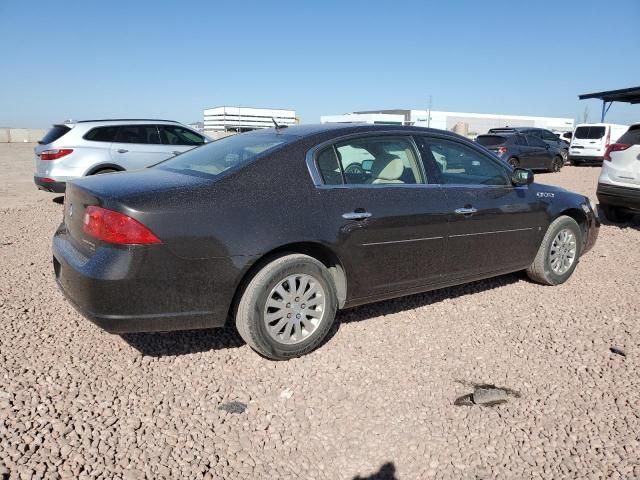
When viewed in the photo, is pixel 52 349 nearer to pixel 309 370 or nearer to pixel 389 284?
pixel 309 370

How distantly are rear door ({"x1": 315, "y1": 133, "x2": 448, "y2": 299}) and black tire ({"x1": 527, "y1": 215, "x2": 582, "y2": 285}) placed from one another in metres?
1.44

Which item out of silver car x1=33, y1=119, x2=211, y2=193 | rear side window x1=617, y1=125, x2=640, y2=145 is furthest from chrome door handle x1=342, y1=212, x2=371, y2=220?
silver car x1=33, y1=119, x2=211, y2=193

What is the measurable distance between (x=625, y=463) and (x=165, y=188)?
2.86 meters

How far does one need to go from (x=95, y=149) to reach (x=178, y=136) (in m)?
1.63

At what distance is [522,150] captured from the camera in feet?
54.7

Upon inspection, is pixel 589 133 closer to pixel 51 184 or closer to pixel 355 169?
pixel 51 184

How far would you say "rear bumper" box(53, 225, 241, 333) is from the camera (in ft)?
9.11

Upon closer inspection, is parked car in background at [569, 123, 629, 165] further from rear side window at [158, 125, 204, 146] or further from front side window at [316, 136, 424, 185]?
front side window at [316, 136, 424, 185]

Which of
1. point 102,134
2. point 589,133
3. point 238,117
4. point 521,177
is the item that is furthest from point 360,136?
point 238,117

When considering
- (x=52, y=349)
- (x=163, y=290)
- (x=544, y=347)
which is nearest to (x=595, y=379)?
(x=544, y=347)

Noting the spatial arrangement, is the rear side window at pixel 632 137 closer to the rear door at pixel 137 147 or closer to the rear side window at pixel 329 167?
the rear side window at pixel 329 167

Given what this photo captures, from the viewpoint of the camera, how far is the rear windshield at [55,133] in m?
8.68

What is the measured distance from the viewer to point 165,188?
3.03 meters

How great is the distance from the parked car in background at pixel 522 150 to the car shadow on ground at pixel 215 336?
13.0 metres
